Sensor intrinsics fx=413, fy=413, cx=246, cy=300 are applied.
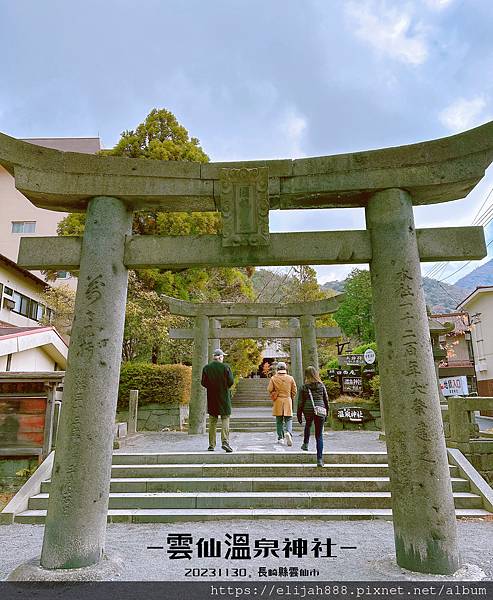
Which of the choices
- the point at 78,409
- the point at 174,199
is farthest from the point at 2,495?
the point at 174,199

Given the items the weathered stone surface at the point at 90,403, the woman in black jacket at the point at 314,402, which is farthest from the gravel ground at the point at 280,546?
the woman in black jacket at the point at 314,402

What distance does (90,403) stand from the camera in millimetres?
4219

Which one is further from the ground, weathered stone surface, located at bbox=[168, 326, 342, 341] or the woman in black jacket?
weathered stone surface, located at bbox=[168, 326, 342, 341]

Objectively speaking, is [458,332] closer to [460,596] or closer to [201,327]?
[201,327]

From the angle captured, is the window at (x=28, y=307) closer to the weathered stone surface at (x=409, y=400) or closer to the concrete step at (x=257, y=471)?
the concrete step at (x=257, y=471)

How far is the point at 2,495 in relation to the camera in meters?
7.63

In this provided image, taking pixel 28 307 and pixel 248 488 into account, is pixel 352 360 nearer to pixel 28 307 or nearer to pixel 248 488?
pixel 248 488

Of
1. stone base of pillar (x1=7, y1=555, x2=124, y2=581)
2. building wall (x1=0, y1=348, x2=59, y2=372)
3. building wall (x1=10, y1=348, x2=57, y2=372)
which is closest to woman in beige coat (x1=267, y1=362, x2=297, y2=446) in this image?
stone base of pillar (x1=7, y1=555, x2=124, y2=581)

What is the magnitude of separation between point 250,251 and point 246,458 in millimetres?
4499

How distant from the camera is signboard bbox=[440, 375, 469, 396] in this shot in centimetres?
1065

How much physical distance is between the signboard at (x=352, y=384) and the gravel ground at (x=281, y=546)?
11.2 m

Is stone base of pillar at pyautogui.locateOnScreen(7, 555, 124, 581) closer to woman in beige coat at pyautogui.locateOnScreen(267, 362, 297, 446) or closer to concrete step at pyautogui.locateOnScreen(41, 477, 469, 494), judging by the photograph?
concrete step at pyautogui.locateOnScreen(41, 477, 469, 494)

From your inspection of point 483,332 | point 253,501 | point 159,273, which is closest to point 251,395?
point 159,273

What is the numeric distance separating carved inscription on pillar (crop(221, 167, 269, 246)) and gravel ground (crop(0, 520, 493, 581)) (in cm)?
344
